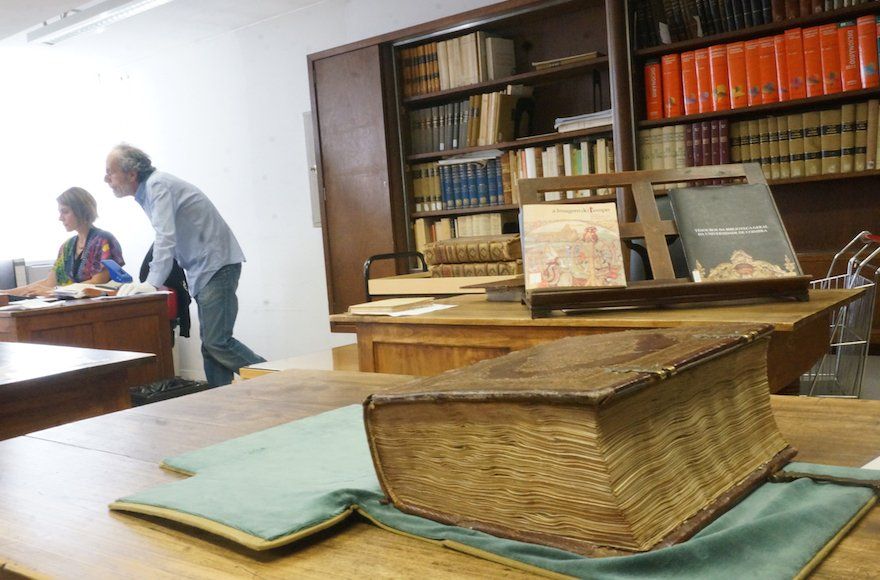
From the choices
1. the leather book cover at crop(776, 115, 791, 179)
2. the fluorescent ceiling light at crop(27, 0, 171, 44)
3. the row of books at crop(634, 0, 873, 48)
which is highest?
the fluorescent ceiling light at crop(27, 0, 171, 44)

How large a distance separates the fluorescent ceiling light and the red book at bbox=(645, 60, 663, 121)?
10.5 ft

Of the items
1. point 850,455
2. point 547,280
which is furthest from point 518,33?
point 850,455

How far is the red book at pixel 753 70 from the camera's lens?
363 centimetres

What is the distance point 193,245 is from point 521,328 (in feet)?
10.7

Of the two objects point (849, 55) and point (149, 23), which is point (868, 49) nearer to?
point (849, 55)

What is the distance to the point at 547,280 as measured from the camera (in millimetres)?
1688

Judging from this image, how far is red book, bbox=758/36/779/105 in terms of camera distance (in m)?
3.60

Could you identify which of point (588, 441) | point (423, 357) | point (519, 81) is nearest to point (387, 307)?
point (423, 357)

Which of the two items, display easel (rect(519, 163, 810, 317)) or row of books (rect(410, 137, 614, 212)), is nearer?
display easel (rect(519, 163, 810, 317))

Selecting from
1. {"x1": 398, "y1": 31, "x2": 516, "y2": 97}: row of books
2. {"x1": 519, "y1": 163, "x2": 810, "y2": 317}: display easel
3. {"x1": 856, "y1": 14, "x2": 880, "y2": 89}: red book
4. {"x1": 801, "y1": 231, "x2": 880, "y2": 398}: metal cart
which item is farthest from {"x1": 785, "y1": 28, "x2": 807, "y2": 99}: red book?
{"x1": 519, "y1": 163, "x2": 810, "y2": 317}: display easel

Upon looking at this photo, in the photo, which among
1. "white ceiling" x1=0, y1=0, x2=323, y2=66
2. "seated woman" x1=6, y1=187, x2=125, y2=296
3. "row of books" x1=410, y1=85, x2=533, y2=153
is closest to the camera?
"row of books" x1=410, y1=85, x2=533, y2=153

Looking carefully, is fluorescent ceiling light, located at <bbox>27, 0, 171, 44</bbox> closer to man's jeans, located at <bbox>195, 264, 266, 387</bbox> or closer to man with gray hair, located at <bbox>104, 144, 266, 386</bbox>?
man with gray hair, located at <bbox>104, 144, 266, 386</bbox>

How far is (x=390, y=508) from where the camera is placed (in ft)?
2.10

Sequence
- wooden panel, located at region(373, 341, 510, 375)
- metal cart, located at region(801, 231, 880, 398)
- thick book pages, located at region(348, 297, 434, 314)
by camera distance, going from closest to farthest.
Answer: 1. wooden panel, located at region(373, 341, 510, 375)
2. thick book pages, located at region(348, 297, 434, 314)
3. metal cart, located at region(801, 231, 880, 398)
